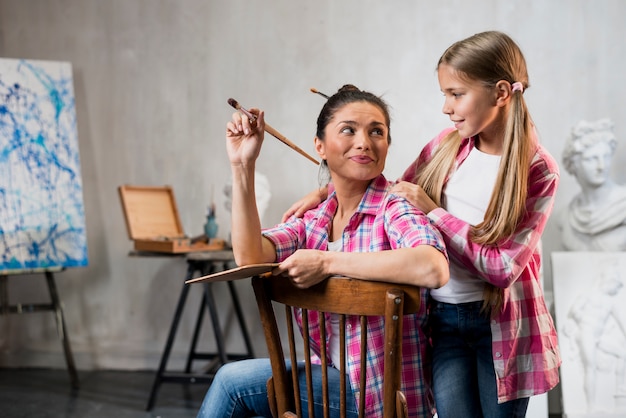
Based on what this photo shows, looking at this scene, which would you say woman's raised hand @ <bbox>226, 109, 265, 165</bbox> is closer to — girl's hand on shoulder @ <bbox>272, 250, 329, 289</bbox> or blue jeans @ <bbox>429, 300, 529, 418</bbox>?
girl's hand on shoulder @ <bbox>272, 250, 329, 289</bbox>

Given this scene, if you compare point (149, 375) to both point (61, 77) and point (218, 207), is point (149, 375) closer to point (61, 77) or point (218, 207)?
point (218, 207)

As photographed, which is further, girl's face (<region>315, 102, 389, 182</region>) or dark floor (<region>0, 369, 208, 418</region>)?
dark floor (<region>0, 369, 208, 418</region>)

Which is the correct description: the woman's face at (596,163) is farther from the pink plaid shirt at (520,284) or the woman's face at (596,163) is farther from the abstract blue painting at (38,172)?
the abstract blue painting at (38,172)

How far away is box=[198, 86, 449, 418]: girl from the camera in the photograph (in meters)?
1.56

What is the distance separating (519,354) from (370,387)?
0.40 metres

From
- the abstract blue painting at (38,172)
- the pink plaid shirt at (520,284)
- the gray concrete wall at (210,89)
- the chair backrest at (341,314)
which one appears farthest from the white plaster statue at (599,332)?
the abstract blue painting at (38,172)

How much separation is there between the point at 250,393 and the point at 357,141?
67cm

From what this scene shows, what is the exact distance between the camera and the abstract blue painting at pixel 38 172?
4172 millimetres

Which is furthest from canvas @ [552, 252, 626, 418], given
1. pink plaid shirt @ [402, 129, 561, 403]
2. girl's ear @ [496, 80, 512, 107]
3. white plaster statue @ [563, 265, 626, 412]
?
girl's ear @ [496, 80, 512, 107]

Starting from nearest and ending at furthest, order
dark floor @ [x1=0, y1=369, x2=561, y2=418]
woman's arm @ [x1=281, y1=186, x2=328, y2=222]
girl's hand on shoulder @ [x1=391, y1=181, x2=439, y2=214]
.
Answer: girl's hand on shoulder @ [x1=391, y1=181, x2=439, y2=214] → woman's arm @ [x1=281, y1=186, x2=328, y2=222] → dark floor @ [x1=0, y1=369, x2=561, y2=418]

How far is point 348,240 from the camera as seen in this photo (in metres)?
1.83

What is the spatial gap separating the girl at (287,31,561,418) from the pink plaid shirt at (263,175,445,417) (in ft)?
0.16

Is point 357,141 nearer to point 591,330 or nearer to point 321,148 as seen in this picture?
point 321,148

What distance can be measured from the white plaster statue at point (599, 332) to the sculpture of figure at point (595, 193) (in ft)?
0.56
